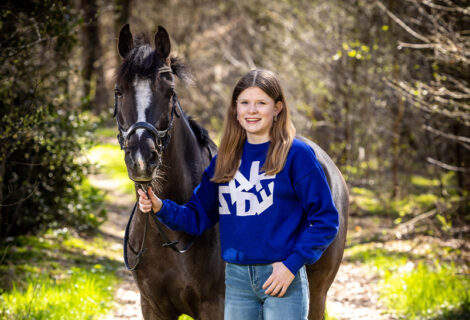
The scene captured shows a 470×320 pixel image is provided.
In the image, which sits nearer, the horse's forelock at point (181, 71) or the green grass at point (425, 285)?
the horse's forelock at point (181, 71)

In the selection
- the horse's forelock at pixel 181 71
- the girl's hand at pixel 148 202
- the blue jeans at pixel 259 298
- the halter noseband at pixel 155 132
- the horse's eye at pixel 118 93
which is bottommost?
the blue jeans at pixel 259 298

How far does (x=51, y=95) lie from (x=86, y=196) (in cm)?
185

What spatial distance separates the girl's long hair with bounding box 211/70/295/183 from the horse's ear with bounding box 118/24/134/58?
695 mm

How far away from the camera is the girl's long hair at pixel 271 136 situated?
2.29 m

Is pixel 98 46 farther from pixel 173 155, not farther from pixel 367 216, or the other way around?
pixel 173 155

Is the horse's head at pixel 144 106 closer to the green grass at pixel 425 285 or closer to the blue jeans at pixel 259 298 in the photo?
the blue jeans at pixel 259 298

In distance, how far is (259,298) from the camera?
2293mm

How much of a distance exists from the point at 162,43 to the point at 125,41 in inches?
8.7

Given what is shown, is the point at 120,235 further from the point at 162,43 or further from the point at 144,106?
the point at 144,106

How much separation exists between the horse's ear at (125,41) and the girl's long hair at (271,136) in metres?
0.69

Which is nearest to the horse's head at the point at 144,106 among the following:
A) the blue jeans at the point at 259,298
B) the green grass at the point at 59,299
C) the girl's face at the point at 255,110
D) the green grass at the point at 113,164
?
the girl's face at the point at 255,110

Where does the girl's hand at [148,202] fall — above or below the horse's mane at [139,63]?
below

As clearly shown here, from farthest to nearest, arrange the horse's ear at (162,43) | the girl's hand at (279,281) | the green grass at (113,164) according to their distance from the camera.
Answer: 1. the green grass at (113,164)
2. the horse's ear at (162,43)
3. the girl's hand at (279,281)

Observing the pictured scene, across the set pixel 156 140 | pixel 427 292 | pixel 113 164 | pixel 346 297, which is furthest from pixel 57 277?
pixel 113 164
